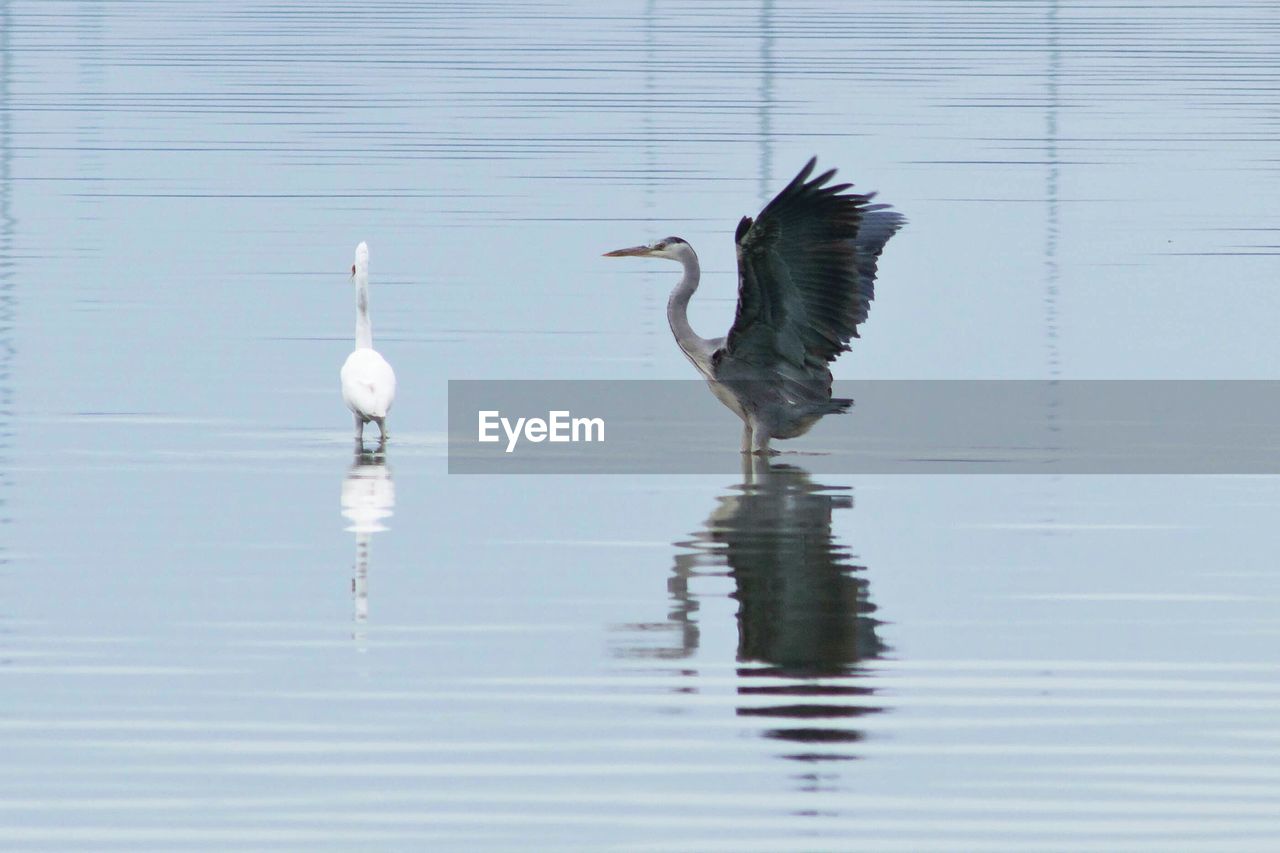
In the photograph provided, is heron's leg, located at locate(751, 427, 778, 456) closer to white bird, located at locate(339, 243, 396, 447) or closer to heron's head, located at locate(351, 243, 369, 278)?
white bird, located at locate(339, 243, 396, 447)

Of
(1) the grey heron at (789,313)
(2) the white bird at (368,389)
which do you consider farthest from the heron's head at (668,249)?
(2) the white bird at (368,389)

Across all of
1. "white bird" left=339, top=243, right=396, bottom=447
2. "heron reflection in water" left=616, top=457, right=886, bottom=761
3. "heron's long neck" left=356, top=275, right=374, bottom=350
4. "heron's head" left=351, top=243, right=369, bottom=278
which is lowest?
"heron reflection in water" left=616, top=457, right=886, bottom=761

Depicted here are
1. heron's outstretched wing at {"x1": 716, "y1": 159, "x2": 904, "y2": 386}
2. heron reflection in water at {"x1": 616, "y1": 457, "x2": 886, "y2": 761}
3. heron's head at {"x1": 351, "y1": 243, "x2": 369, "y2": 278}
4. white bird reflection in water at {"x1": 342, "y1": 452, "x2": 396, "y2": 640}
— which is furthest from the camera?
heron's head at {"x1": 351, "y1": 243, "x2": 369, "y2": 278}

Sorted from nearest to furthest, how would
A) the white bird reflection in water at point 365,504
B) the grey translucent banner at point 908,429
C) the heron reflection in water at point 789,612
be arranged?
1. the heron reflection in water at point 789,612
2. the white bird reflection in water at point 365,504
3. the grey translucent banner at point 908,429

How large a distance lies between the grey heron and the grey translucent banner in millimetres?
277

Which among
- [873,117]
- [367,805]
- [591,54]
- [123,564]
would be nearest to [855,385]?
[123,564]

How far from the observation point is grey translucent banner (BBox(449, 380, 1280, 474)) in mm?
13625

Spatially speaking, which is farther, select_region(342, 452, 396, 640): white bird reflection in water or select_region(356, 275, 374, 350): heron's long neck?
select_region(356, 275, 374, 350): heron's long neck

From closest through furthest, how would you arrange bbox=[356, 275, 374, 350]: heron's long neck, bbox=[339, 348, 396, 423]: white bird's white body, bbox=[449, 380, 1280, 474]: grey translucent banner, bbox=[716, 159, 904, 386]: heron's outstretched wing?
bbox=[716, 159, 904, 386]: heron's outstretched wing, bbox=[449, 380, 1280, 474]: grey translucent banner, bbox=[339, 348, 396, 423]: white bird's white body, bbox=[356, 275, 374, 350]: heron's long neck

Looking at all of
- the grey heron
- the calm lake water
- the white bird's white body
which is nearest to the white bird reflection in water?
the calm lake water

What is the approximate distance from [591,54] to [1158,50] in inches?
348

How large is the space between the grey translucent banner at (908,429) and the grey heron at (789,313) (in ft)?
0.91

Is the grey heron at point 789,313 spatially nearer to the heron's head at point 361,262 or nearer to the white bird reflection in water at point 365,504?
the white bird reflection in water at point 365,504

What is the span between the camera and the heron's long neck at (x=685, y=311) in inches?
551
